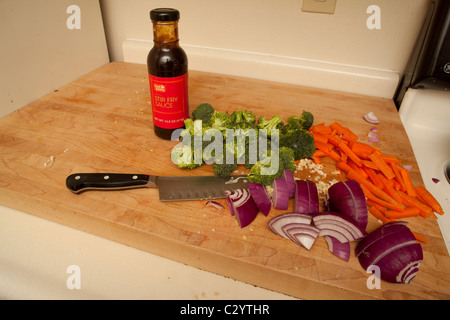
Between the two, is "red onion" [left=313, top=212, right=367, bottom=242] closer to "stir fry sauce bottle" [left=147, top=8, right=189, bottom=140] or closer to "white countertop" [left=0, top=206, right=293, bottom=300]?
"white countertop" [left=0, top=206, right=293, bottom=300]

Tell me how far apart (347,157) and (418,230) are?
1.10ft

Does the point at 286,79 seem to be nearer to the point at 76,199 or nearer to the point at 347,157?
the point at 347,157

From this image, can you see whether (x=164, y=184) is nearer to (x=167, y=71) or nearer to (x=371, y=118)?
(x=167, y=71)

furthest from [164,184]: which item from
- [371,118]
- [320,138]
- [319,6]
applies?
[319,6]

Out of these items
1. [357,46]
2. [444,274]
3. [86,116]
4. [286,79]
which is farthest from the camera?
[286,79]

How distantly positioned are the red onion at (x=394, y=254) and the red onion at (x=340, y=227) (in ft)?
0.12

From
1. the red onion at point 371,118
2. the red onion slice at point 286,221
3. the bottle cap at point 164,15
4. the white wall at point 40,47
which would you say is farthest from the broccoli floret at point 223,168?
the white wall at point 40,47

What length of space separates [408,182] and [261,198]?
0.53 meters

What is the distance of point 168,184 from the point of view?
93 centimetres

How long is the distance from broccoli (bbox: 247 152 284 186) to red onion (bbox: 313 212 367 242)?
195 mm

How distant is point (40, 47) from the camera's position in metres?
1.37

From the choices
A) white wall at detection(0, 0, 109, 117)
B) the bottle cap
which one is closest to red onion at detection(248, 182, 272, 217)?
the bottle cap

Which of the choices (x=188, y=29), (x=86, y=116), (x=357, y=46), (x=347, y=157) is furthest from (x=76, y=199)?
(x=357, y=46)
